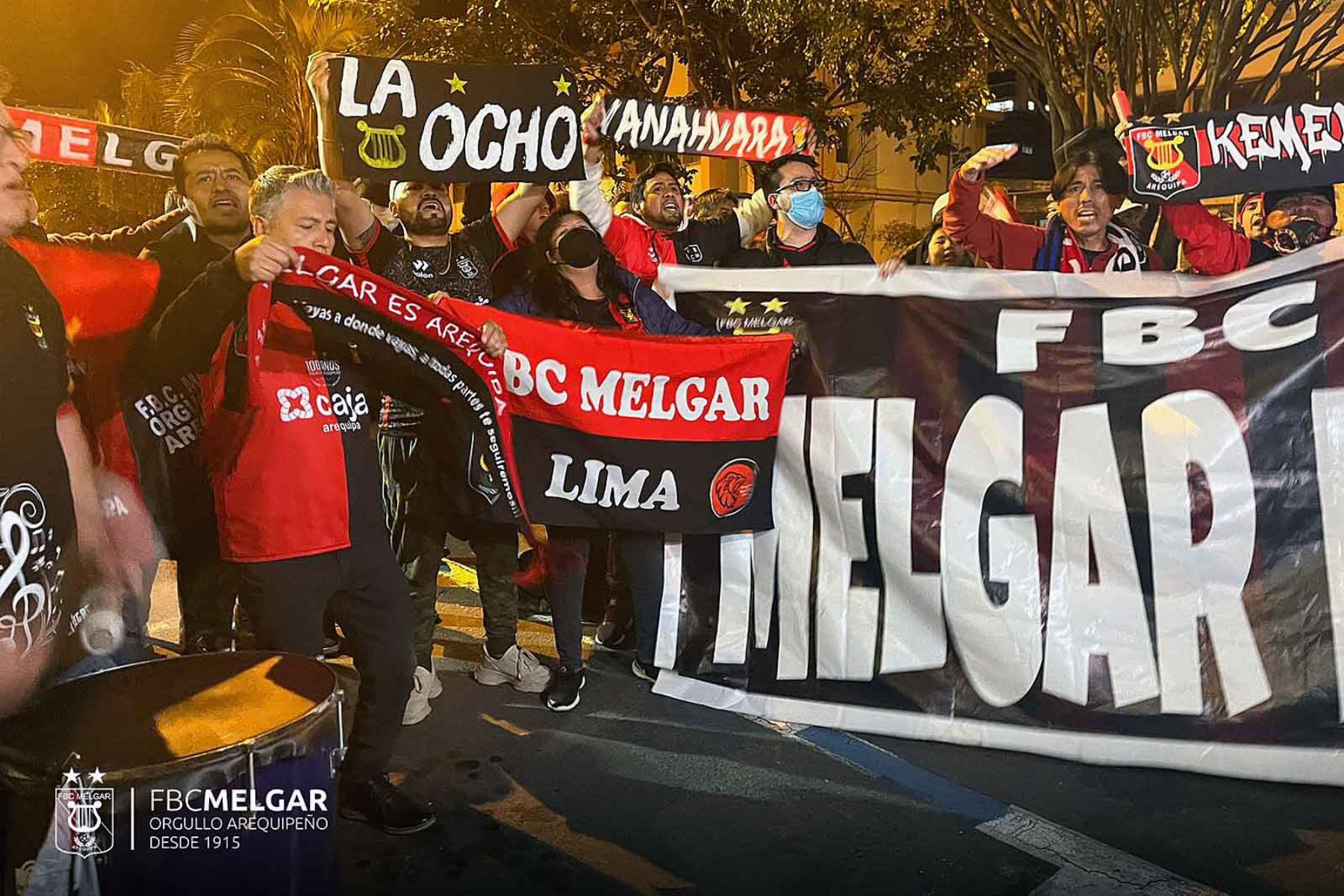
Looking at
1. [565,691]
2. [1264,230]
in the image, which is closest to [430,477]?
[565,691]

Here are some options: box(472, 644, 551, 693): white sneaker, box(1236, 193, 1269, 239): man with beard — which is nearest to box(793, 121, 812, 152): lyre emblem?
box(1236, 193, 1269, 239): man with beard

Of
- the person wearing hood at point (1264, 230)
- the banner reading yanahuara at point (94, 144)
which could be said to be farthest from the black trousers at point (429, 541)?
the person wearing hood at point (1264, 230)

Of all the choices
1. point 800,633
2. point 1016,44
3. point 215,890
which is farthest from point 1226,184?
point 1016,44

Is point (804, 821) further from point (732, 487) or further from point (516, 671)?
point (516, 671)

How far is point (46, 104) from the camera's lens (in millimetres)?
39969

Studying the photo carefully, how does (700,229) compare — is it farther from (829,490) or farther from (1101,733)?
(1101,733)

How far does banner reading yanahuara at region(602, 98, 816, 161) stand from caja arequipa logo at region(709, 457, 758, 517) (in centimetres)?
189

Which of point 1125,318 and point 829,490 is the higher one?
point 1125,318

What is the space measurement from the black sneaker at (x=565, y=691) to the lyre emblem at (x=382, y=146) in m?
2.12

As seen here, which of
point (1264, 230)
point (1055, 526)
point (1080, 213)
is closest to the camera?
point (1055, 526)

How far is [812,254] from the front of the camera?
5.39 meters

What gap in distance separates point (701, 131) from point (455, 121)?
6.13ft

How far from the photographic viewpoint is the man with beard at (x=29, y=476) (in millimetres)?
2525

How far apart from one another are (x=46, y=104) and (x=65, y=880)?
148ft
